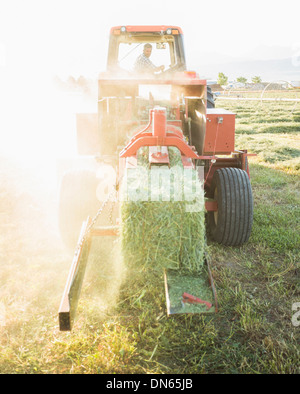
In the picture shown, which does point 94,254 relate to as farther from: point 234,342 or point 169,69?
point 169,69

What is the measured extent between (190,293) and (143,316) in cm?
47

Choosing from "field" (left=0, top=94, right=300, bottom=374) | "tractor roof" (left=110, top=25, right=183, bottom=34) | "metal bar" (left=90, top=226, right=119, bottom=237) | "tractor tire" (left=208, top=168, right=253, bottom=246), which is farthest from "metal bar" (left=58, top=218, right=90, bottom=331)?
"tractor roof" (left=110, top=25, right=183, bottom=34)

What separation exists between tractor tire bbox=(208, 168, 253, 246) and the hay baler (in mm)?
11

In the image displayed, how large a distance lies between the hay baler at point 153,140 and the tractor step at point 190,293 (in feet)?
2.41

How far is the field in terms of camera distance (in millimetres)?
2701

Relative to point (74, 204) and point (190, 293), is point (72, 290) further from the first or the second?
point (74, 204)

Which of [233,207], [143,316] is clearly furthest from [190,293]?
[233,207]

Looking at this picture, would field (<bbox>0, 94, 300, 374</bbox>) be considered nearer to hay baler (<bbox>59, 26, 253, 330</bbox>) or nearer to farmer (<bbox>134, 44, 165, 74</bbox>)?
hay baler (<bbox>59, 26, 253, 330</bbox>)

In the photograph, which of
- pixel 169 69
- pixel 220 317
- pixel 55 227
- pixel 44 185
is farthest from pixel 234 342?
pixel 44 185

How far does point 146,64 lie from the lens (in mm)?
5586

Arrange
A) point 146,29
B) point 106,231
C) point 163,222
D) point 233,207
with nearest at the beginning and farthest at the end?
point 163,222 → point 106,231 → point 233,207 → point 146,29

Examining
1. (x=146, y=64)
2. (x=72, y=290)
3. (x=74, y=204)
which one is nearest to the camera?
(x=72, y=290)

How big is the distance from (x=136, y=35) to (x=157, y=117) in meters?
2.36

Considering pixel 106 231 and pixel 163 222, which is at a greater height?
pixel 163 222
